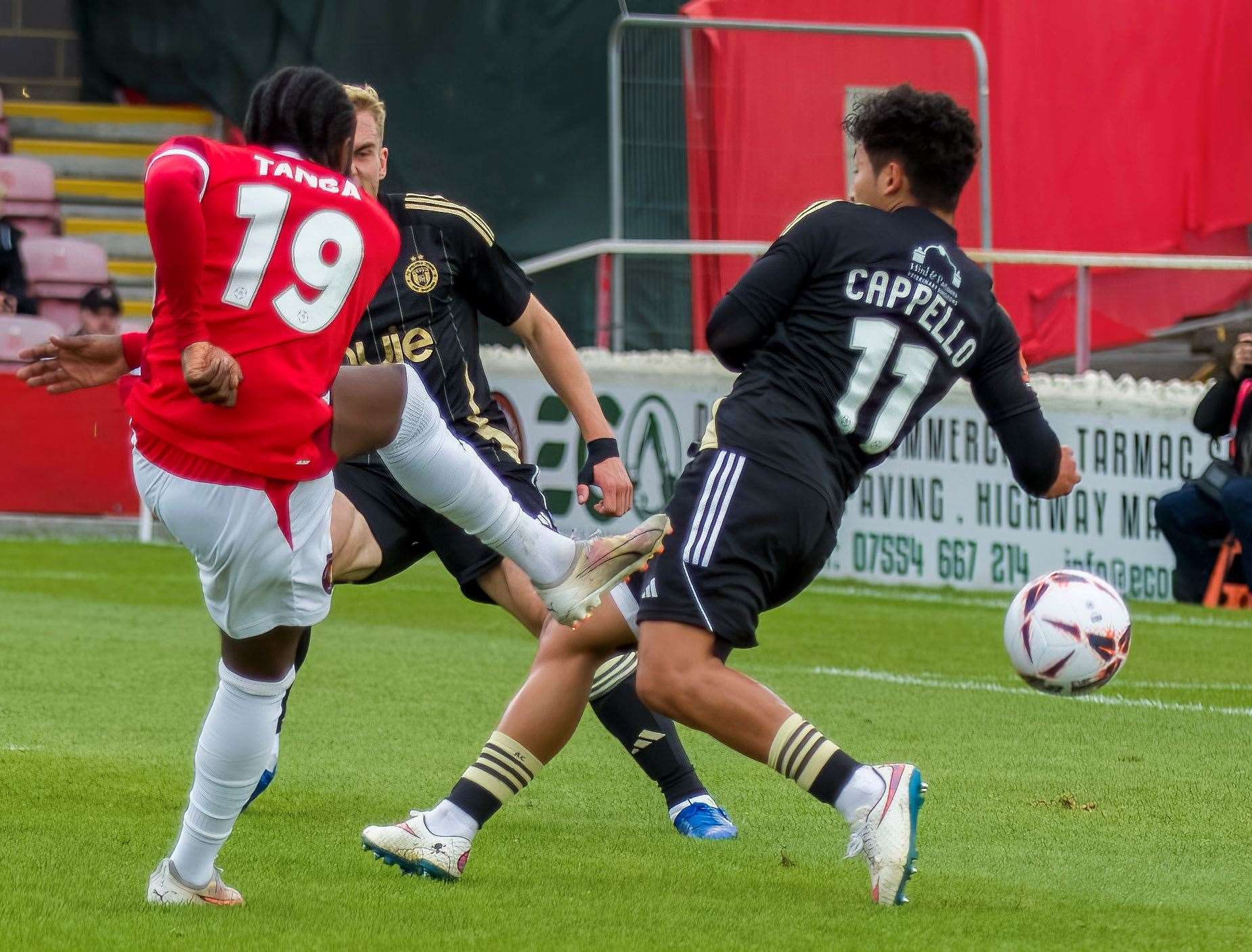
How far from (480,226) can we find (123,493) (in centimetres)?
895

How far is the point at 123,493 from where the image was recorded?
1409 cm

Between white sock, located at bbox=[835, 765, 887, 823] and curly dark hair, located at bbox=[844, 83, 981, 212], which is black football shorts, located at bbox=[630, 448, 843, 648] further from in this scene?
curly dark hair, located at bbox=[844, 83, 981, 212]

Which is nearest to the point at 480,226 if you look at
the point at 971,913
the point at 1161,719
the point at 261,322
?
the point at 261,322

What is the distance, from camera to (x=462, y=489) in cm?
432

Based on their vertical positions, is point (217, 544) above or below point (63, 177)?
above

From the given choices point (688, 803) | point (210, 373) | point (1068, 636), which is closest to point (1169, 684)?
point (1068, 636)

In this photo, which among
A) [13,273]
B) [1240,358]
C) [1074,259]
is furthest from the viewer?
[13,273]

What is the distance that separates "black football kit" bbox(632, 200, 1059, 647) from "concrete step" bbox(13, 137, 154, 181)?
16.7 m

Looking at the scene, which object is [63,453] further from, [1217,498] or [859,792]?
[859,792]

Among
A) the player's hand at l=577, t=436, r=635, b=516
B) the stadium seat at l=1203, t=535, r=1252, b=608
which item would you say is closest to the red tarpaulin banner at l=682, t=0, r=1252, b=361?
the stadium seat at l=1203, t=535, r=1252, b=608

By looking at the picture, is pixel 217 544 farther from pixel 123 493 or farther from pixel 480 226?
pixel 123 493

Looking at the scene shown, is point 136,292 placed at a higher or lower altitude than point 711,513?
lower

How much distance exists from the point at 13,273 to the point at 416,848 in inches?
507

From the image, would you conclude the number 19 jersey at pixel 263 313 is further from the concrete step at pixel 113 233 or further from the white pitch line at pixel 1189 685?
the concrete step at pixel 113 233
